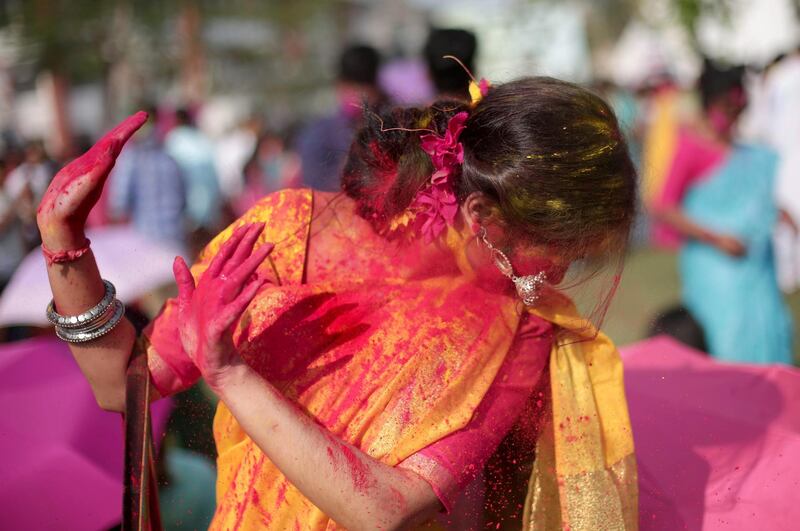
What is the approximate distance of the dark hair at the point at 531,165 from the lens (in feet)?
4.44

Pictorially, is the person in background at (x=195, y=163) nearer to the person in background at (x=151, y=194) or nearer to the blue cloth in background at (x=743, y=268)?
the person in background at (x=151, y=194)

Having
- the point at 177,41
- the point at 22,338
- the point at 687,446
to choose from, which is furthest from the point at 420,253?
the point at 177,41

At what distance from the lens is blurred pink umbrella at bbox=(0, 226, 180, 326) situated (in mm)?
1946

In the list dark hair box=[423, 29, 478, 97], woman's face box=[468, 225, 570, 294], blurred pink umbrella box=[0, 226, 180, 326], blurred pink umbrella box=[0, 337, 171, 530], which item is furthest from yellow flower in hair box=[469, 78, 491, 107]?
dark hair box=[423, 29, 478, 97]

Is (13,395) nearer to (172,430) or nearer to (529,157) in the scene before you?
(172,430)

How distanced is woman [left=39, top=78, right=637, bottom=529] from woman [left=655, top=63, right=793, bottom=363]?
7.96 ft

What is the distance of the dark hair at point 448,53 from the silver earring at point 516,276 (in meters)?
2.13

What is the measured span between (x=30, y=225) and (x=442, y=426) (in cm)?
438

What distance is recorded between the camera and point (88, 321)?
1.36 m

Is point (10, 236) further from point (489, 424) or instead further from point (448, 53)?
point (489, 424)

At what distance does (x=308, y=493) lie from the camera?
122 cm

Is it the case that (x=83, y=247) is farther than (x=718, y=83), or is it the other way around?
(x=718, y=83)

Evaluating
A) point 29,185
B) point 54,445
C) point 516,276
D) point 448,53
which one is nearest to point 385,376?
point 516,276

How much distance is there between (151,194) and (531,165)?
4.71m
